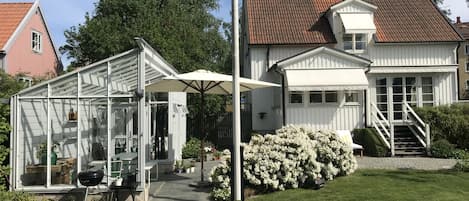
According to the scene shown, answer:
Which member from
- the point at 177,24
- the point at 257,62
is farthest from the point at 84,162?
the point at 177,24

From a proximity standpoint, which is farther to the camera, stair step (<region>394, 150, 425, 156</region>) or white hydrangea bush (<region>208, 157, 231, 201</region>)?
stair step (<region>394, 150, 425, 156</region>)

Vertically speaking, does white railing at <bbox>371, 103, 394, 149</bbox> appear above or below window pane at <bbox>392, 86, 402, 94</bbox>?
below

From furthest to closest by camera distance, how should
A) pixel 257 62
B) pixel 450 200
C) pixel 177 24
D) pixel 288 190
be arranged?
pixel 177 24, pixel 257 62, pixel 288 190, pixel 450 200

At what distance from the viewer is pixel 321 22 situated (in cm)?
2680

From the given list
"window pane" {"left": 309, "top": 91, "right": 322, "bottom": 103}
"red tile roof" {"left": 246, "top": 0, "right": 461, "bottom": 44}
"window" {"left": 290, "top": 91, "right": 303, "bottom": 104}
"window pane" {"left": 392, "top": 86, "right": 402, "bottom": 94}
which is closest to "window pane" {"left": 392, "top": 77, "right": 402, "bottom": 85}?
"window pane" {"left": 392, "top": 86, "right": 402, "bottom": 94}

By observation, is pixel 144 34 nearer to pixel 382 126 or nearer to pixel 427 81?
pixel 382 126

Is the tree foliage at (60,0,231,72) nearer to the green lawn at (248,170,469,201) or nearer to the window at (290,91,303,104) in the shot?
the window at (290,91,303,104)

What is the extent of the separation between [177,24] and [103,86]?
20483mm

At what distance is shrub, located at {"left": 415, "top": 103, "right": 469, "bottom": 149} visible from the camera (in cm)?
2073

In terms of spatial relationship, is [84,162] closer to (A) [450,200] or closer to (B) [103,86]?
(B) [103,86]

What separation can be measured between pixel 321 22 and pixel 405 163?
1153 centimetres

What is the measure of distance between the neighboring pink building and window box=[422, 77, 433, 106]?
20554 mm

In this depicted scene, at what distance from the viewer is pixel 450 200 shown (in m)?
10.8

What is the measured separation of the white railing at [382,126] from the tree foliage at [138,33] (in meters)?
11.2
